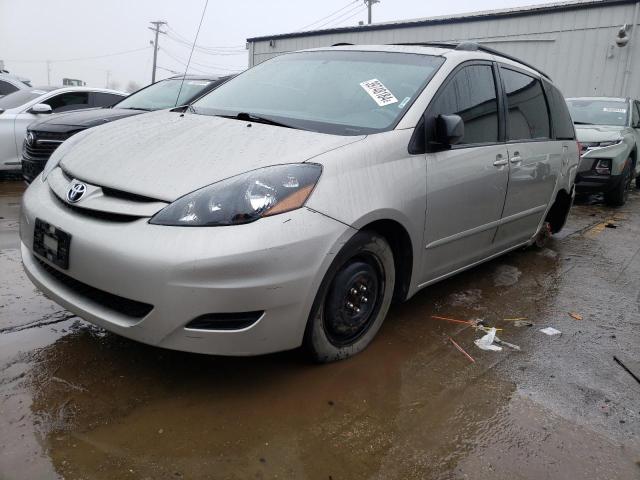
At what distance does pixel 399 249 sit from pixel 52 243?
1.72 metres

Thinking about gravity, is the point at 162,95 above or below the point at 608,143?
above

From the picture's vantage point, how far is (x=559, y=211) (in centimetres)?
526

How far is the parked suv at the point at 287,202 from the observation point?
214 centimetres

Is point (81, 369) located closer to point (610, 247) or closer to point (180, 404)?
point (180, 404)

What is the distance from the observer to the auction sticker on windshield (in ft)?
9.95

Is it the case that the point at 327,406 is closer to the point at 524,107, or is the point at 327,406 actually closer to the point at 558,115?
the point at 524,107

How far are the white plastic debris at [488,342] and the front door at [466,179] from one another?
451mm

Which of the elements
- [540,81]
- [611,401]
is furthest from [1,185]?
[611,401]

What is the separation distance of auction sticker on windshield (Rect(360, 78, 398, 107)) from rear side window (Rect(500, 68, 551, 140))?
115cm

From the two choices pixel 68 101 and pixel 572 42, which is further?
pixel 572 42

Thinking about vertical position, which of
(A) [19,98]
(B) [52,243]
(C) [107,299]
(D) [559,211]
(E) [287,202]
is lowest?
(D) [559,211]

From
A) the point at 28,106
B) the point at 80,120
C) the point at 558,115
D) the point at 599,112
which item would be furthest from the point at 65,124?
the point at 599,112

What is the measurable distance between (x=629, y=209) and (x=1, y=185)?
9.09 m

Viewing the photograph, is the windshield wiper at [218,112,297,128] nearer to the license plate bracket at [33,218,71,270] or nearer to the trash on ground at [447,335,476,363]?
the license plate bracket at [33,218,71,270]
